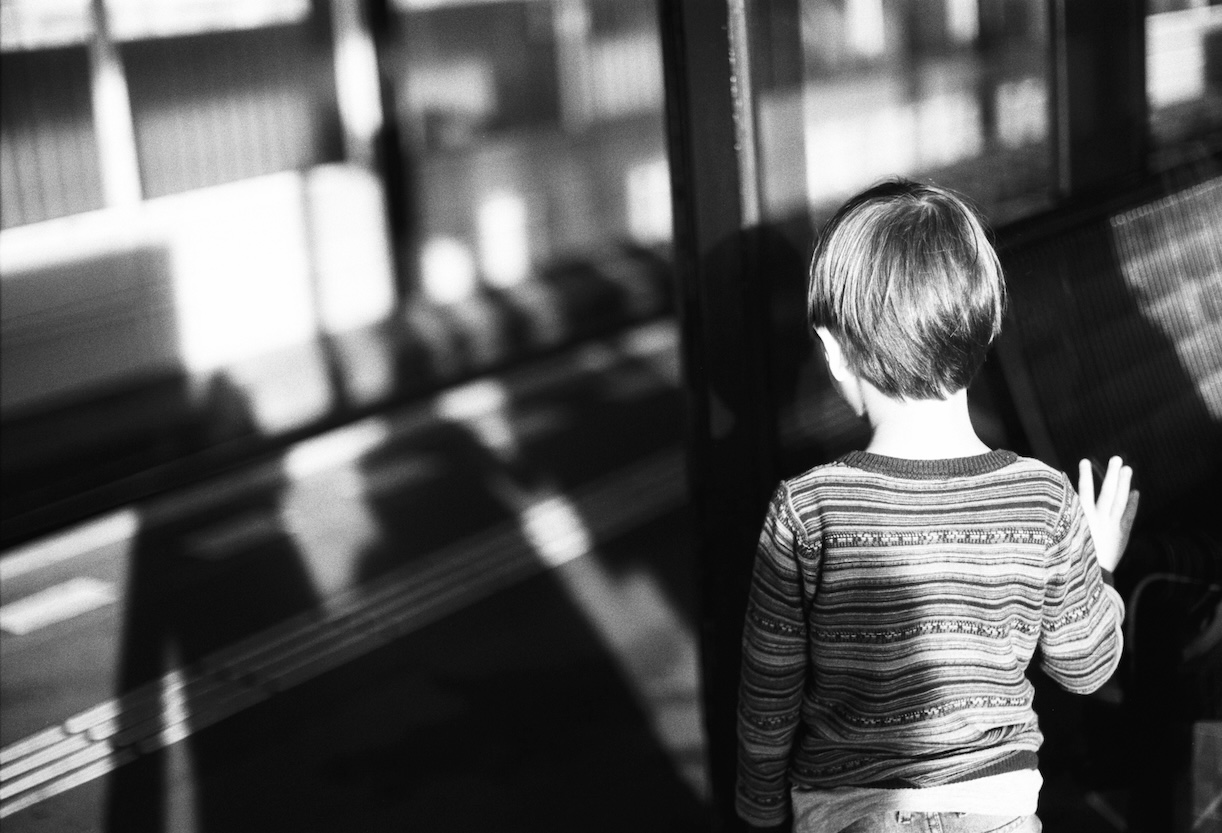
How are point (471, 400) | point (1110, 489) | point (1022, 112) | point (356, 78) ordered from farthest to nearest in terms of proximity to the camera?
point (356, 78)
point (471, 400)
point (1022, 112)
point (1110, 489)

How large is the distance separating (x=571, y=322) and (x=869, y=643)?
7.64 meters

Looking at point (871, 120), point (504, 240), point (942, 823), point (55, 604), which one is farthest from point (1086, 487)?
point (504, 240)

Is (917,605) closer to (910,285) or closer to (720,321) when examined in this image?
(910,285)

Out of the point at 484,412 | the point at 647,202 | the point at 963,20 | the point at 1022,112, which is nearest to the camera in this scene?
the point at 963,20

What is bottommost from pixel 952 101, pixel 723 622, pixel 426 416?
pixel 426 416

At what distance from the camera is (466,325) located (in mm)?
8922

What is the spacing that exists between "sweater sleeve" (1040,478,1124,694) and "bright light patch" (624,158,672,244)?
30.6 ft

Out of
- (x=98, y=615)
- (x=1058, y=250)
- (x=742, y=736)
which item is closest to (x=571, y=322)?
(x=98, y=615)

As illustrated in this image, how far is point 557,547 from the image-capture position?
5113 mm

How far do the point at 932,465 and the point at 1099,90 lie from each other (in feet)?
6.10

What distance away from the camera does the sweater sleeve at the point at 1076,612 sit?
153 cm

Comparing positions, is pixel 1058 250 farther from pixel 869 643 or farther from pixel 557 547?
pixel 557 547

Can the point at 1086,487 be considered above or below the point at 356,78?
below

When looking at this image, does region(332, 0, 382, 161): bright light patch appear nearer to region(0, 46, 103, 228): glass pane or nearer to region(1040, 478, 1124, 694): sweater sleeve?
region(0, 46, 103, 228): glass pane
